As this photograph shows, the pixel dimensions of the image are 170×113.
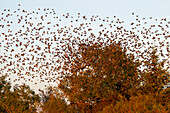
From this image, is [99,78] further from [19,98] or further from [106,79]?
[19,98]

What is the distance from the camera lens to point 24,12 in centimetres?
2798

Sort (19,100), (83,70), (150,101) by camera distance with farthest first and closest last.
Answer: (19,100), (83,70), (150,101)

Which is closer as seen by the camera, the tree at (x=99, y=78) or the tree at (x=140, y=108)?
the tree at (x=140, y=108)

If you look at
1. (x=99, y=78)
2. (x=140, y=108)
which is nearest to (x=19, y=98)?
(x=99, y=78)

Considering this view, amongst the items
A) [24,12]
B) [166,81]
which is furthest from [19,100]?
[166,81]

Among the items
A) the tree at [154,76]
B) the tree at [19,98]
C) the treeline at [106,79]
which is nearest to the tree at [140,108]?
the treeline at [106,79]

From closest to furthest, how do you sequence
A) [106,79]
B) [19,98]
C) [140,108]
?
[140,108]
[106,79]
[19,98]

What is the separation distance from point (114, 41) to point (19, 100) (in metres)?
14.0

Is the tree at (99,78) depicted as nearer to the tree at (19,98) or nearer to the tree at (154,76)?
the tree at (154,76)

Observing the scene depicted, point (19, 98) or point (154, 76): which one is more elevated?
point (19, 98)

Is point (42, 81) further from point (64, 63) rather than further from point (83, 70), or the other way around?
point (83, 70)

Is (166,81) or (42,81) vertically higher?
(42,81)

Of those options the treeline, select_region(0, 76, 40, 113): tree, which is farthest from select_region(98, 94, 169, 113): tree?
select_region(0, 76, 40, 113): tree

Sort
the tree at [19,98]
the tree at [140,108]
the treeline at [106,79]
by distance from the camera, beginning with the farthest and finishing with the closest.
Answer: the tree at [19,98] < the treeline at [106,79] < the tree at [140,108]
